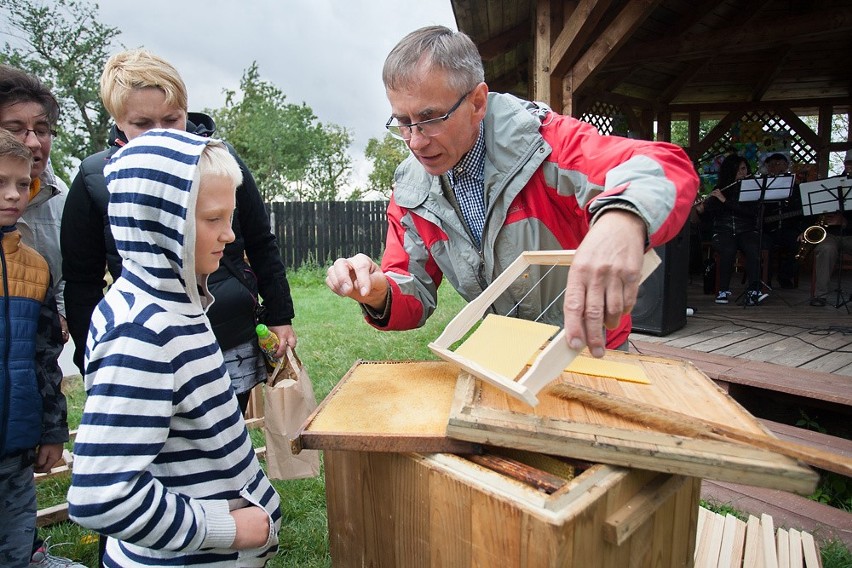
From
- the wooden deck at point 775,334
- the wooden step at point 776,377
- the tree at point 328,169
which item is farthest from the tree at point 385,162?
the wooden step at point 776,377

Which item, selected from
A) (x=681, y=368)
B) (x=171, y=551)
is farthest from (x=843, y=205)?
(x=171, y=551)

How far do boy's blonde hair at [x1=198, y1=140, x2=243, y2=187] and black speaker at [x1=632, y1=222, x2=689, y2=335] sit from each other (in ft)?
13.7

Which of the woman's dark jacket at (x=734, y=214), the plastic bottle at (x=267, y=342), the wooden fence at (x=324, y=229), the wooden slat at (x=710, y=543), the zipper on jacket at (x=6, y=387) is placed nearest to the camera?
the zipper on jacket at (x=6, y=387)

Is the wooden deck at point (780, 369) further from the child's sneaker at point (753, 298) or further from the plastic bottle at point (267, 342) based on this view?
the plastic bottle at point (267, 342)

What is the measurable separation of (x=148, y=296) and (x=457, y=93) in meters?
0.99

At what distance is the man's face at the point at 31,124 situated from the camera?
1.99 metres

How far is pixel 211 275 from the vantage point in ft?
6.63

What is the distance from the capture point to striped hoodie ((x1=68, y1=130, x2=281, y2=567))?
1.06m

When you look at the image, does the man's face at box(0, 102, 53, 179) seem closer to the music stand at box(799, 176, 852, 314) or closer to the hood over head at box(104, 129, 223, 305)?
the hood over head at box(104, 129, 223, 305)

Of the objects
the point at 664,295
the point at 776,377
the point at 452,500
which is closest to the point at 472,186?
the point at 452,500

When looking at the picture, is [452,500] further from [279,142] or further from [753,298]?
[279,142]

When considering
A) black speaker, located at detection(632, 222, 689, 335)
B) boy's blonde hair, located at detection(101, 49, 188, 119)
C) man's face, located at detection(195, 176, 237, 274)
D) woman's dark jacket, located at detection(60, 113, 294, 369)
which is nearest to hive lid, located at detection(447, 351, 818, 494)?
man's face, located at detection(195, 176, 237, 274)

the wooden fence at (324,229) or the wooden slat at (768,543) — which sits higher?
the wooden fence at (324,229)

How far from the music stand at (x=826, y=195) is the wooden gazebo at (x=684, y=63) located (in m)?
1.77
